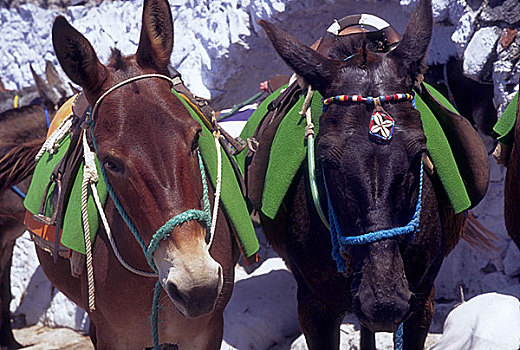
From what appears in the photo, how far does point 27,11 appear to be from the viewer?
5469mm

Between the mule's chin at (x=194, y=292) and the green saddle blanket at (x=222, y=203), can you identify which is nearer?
the mule's chin at (x=194, y=292)

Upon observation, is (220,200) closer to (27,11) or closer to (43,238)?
(43,238)

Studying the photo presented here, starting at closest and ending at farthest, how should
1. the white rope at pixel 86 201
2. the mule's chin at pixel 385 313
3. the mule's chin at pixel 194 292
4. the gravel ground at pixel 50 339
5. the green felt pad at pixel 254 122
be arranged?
the mule's chin at pixel 194 292 < the mule's chin at pixel 385 313 < the white rope at pixel 86 201 < the green felt pad at pixel 254 122 < the gravel ground at pixel 50 339

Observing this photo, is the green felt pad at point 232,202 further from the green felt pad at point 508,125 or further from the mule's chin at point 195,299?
the green felt pad at point 508,125

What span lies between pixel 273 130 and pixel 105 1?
334 centimetres

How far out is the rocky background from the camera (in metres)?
3.35

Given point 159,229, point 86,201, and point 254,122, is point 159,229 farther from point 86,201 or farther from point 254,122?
point 254,122

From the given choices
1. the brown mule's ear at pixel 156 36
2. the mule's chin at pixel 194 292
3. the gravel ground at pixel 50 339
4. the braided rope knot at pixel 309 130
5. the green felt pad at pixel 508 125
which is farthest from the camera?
the gravel ground at pixel 50 339

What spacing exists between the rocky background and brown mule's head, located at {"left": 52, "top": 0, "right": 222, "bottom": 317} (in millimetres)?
2003

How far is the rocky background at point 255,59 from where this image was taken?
11.0 feet

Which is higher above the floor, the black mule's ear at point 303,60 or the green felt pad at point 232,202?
the black mule's ear at point 303,60

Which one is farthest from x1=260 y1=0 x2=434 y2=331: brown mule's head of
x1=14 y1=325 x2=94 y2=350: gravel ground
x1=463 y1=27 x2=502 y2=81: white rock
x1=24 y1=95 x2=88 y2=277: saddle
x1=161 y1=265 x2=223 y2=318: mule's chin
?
x1=14 y1=325 x2=94 y2=350: gravel ground

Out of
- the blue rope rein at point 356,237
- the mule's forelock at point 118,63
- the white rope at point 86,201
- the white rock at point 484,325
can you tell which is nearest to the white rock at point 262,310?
the white rock at point 484,325

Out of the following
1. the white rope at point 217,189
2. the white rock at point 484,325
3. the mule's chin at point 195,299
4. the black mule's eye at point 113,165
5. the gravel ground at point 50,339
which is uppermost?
the black mule's eye at point 113,165
